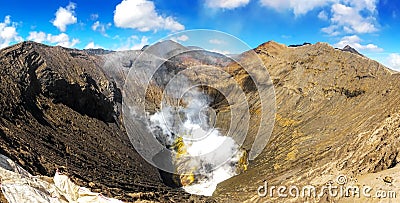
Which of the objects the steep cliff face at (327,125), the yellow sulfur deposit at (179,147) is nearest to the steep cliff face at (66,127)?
the yellow sulfur deposit at (179,147)

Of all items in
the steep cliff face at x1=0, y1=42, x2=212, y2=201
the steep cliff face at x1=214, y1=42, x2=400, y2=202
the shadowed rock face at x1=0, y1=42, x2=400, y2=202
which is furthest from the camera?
the steep cliff face at x1=214, y1=42, x2=400, y2=202

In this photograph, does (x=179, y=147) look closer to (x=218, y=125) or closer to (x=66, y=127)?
(x=218, y=125)

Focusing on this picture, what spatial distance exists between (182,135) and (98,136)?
14971mm

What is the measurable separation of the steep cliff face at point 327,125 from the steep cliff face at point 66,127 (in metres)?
8.24

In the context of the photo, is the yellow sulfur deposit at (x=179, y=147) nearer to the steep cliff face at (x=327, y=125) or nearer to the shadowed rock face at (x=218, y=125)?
the shadowed rock face at (x=218, y=125)

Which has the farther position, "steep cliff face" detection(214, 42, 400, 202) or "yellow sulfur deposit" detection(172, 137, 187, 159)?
"yellow sulfur deposit" detection(172, 137, 187, 159)

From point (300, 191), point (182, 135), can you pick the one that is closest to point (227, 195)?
point (300, 191)

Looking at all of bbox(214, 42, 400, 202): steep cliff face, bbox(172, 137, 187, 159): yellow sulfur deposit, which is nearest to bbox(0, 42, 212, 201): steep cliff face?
bbox(172, 137, 187, 159): yellow sulfur deposit

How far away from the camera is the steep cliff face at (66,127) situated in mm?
21016

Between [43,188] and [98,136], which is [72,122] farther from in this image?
[43,188]

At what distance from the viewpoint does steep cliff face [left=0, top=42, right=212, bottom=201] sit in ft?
68.9

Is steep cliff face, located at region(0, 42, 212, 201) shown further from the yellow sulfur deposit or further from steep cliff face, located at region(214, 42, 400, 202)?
steep cliff face, located at region(214, 42, 400, 202)

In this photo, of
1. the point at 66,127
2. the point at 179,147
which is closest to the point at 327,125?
the point at 179,147

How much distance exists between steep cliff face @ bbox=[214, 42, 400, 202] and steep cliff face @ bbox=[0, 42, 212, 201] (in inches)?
325
